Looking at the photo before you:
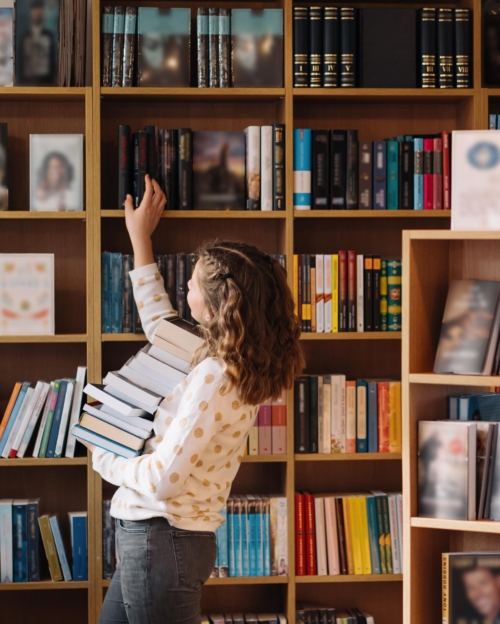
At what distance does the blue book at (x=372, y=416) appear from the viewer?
259 centimetres

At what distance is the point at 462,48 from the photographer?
2.56 m

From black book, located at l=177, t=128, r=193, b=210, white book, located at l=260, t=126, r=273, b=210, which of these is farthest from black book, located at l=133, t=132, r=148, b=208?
white book, located at l=260, t=126, r=273, b=210

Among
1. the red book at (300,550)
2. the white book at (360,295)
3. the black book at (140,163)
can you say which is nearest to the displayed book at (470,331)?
the white book at (360,295)

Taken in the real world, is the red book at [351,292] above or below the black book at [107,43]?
below

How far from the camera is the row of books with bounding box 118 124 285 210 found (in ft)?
8.28

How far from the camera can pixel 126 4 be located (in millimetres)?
2678

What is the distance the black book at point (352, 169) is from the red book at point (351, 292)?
0.58ft

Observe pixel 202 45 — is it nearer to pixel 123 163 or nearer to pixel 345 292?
pixel 123 163

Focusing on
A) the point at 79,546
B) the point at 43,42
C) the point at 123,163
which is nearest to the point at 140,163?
the point at 123,163

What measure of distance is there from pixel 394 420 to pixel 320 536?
463 millimetres

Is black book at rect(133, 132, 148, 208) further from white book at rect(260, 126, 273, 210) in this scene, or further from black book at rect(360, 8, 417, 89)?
black book at rect(360, 8, 417, 89)

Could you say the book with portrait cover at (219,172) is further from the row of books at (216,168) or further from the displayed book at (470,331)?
the displayed book at (470,331)

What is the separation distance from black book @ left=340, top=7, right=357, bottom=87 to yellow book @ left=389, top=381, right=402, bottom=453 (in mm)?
1030

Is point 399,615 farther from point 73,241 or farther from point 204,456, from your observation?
point 73,241
